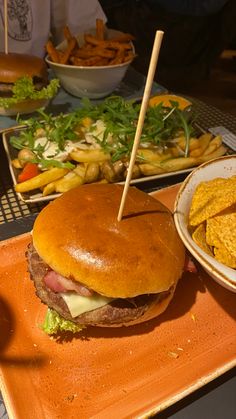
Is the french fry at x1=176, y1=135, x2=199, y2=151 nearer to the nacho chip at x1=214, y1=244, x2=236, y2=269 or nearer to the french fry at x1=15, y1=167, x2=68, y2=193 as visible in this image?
the french fry at x1=15, y1=167, x2=68, y2=193

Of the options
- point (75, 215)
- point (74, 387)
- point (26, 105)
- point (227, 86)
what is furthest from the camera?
point (227, 86)

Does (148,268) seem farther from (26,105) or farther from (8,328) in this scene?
(26,105)

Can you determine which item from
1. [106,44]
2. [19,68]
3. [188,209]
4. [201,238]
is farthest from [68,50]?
[201,238]

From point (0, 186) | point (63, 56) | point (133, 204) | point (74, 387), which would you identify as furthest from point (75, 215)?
point (63, 56)

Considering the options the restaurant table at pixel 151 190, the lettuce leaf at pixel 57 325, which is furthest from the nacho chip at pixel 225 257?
the lettuce leaf at pixel 57 325

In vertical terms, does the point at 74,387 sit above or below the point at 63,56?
below

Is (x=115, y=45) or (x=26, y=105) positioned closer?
(x=26, y=105)

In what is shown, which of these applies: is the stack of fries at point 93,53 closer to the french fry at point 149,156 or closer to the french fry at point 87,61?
the french fry at point 87,61
